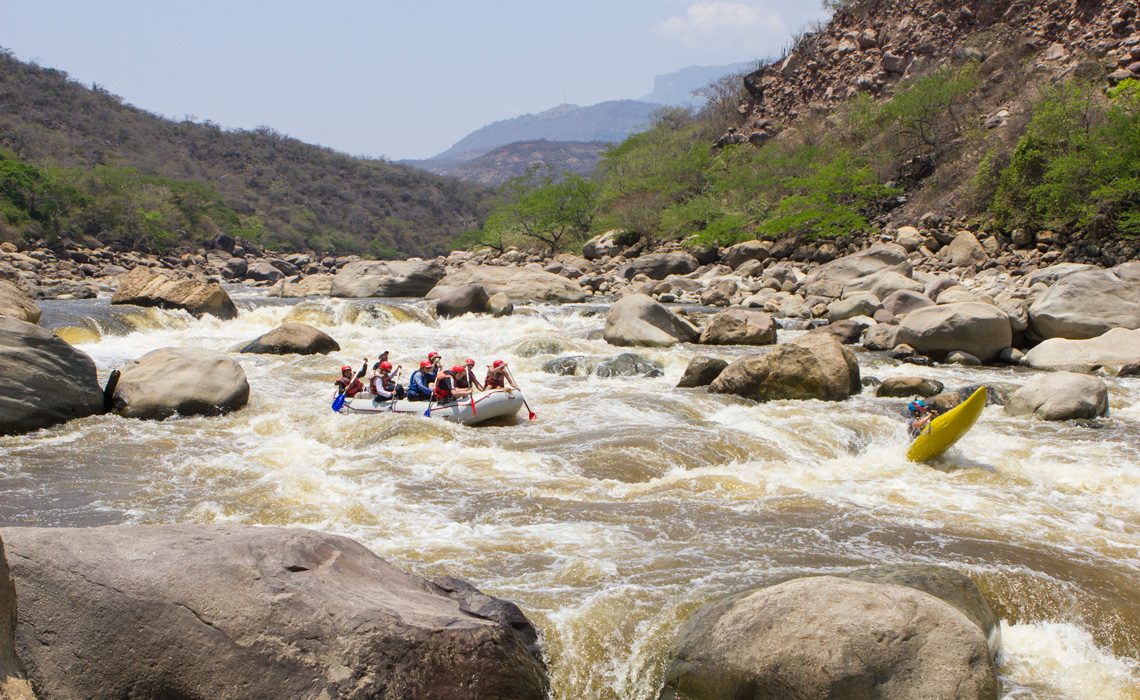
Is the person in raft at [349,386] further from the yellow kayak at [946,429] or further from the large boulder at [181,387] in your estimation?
the yellow kayak at [946,429]

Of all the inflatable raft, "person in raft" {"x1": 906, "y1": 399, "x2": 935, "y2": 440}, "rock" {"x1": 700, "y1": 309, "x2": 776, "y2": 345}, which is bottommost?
"rock" {"x1": 700, "y1": 309, "x2": 776, "y2": 345}

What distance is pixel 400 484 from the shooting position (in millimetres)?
7773

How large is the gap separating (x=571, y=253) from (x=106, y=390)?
101 ft

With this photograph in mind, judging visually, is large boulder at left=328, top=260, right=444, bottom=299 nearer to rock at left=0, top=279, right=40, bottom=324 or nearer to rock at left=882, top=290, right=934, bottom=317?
rock at left=0, top=279, right=40, bottom=324

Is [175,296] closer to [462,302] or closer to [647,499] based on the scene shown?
[462,302]

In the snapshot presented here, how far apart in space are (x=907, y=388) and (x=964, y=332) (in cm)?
324

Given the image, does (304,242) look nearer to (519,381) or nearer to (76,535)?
(519,381)

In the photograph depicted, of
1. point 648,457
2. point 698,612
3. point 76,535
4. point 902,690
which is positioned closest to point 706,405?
point 648,457

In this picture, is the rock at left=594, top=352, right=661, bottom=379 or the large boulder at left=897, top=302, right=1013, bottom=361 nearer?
the rock at left=594, top=352, right=661, bottom=379

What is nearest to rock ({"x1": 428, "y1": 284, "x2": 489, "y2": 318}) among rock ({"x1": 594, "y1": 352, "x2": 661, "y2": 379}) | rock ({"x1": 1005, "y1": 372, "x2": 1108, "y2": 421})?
rock ({"x1": 594, "y1": 352, "x2": 661, "y2": 379})

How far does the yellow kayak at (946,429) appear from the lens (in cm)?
828

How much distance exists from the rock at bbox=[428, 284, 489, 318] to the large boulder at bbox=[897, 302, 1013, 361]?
32.9 ft

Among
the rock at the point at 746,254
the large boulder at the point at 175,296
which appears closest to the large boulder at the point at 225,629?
the large boulder at the point at 175,296

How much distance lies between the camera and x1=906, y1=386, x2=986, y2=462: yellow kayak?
8281mm
